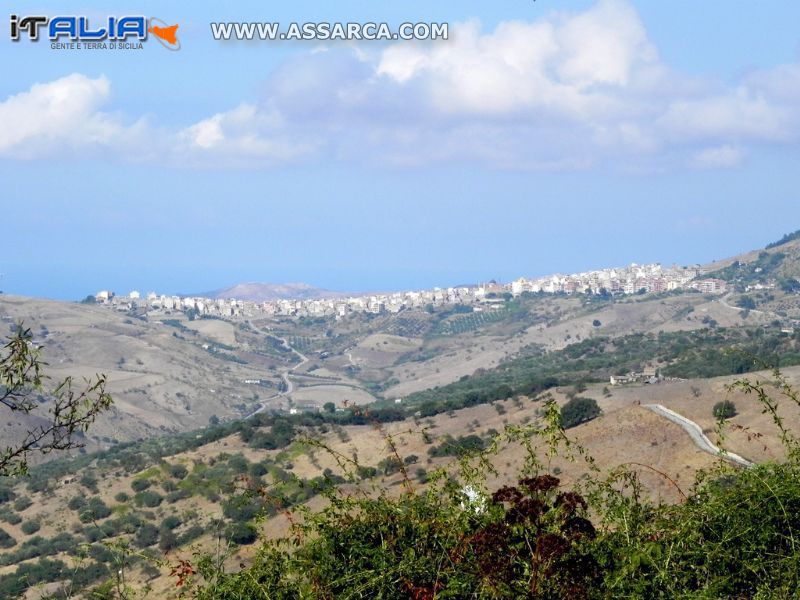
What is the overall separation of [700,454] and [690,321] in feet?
322

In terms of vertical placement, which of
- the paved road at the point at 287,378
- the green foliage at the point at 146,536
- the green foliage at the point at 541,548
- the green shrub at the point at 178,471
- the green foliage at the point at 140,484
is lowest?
the paved road at the point at 287,378

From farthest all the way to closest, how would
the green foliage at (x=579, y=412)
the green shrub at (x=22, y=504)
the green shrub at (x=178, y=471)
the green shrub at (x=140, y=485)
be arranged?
the green shrub at (x=178, y=471) → the green shrub at (x=22, y=504) → the green shrub at (x=140, y=485) → the green foliage at (x=579, y=412)

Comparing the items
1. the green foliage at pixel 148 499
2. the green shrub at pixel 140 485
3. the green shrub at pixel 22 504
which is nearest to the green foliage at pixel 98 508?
the green foliage at pixel 148 499

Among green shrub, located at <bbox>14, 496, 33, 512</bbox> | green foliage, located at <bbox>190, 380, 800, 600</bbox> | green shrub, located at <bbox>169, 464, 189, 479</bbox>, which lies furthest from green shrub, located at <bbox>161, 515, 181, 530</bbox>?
green foliage, located at <bbox>190, 380, 800, 600</bbox>

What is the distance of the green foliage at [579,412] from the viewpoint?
38.2m

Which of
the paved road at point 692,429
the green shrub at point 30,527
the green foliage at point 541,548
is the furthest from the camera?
the green shrub at point 30,527

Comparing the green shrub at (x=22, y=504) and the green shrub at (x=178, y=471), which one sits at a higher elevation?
the green shrub at (x=178, y=471)

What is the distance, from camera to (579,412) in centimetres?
3869

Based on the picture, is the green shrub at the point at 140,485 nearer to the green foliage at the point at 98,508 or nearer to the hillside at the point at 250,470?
the hillside at the point at 250,470

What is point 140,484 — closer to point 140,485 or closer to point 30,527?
point 140,485

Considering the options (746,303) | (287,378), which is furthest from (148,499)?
(746,303)

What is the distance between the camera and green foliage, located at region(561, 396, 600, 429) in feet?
125

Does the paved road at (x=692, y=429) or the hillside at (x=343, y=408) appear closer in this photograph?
the hillside at (x=343, y=408)

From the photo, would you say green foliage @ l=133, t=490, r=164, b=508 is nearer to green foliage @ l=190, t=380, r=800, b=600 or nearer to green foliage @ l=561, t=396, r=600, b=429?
green foliage @ l=561, t=396, r=600, b=429
